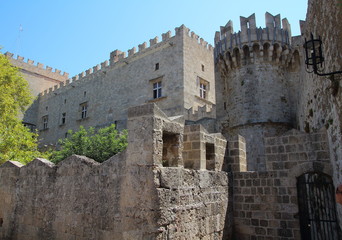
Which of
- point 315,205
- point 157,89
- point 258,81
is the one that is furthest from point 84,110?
point 315,205

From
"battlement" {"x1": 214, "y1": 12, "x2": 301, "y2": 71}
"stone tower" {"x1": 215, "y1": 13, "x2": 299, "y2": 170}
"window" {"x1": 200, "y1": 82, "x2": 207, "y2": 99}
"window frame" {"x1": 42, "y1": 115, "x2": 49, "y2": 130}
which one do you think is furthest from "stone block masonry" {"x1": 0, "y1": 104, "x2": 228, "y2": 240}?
"window frame" {"x1": 42, "y1": 115, "x2": 49, "y2": 130}

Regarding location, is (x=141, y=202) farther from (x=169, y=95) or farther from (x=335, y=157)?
(x=169, y=95)

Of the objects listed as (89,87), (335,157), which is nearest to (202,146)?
(335,157)

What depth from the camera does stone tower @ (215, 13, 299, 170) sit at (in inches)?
522

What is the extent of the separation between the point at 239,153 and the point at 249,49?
8.35 m

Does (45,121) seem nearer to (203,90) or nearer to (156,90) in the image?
(156,90)

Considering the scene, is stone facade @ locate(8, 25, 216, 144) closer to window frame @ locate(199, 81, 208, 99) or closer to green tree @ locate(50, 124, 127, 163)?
window frame @ locate(199, 81, 208, 99)

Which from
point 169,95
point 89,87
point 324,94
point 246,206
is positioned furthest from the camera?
point 89,87

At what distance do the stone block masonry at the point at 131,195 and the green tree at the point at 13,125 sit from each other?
3.90 meters

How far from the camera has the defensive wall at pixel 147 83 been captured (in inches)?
704

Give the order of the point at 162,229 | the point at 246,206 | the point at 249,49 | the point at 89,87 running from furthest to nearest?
the point at 89,87, the point at 249,49, the point at 246,206, the point at 162,229

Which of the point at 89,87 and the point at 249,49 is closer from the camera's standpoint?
the point at 249,49

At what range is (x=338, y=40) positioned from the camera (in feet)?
14.7

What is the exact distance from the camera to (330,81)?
5.20 meters
